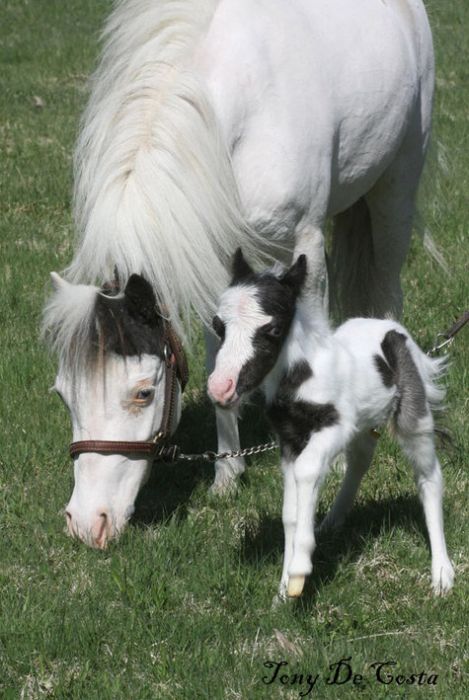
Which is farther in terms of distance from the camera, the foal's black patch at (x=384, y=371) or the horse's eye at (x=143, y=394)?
the horse's eye at (x=143, y=394)

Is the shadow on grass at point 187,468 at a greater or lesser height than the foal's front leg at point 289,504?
lesser

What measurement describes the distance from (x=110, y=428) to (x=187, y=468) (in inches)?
48.5

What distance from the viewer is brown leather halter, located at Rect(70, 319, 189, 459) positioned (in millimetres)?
3760

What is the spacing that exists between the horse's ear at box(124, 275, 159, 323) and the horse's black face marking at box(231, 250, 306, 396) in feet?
1.71

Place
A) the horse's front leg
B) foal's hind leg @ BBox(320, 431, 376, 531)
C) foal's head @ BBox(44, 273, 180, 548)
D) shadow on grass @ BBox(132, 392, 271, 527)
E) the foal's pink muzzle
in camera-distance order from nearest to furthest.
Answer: the foal's pink muzzle, foal's head @ BBox(44, 273, 180, 548), foal's hind leg @ BBox(320, 431, 376, 531), shadow on grass @ BBox(132, 392, 271, 527), the horse's front leg

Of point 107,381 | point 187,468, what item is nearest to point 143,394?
point 107,381

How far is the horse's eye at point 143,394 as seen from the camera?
12.5 feet

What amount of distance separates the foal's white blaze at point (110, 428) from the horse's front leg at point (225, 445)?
0.80 metres

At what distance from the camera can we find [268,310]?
3.12 meters

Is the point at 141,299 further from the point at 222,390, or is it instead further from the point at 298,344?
the point at 222,390

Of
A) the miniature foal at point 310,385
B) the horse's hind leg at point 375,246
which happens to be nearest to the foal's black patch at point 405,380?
the miniature foal at point 310,385

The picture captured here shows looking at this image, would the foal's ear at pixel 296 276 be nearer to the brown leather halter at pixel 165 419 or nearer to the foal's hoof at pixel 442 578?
the brown leather halter at pixel 165 419

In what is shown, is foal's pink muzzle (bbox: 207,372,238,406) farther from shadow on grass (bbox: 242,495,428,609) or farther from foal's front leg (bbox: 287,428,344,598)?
shadow on grass (bbox: 242,495,428,609)
